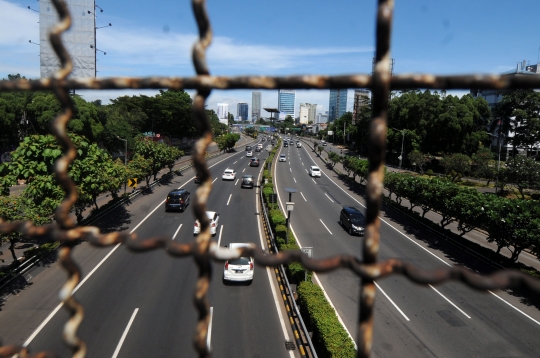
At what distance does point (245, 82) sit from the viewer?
1455 millimetres

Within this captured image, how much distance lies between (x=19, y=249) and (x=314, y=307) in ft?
48.3

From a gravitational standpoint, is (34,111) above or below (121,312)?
above

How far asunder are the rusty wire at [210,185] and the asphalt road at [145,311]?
998 centimetres

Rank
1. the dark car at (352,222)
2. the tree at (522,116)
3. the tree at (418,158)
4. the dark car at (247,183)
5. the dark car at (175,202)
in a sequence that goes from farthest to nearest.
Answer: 1. the tree at (418,158)
2. the tree at (522,116)
3. the dark car at (247,183)
4. the dark car at (175,202)
5. the dark car at (352,222)

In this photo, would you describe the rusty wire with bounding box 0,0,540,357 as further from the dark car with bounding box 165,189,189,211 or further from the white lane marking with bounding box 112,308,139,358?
the dark car with bounding box 165,189,189,211

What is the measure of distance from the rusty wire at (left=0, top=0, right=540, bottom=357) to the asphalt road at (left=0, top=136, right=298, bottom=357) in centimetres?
998

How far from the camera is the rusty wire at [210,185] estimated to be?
1244mm

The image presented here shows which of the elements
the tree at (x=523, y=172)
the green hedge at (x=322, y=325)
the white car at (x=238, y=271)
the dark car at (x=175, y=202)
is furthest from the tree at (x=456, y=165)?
the green hedge at (x=322, y=325)

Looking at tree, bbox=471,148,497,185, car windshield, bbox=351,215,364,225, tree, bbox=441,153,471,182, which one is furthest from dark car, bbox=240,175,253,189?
tree, bbox=471,148,497,185

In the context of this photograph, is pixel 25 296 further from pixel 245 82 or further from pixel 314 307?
pixel 245 82

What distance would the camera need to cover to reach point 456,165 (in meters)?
41.5

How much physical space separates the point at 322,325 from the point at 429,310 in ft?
17.4

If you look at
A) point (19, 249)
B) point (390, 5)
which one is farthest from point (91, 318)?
point (390, 5)

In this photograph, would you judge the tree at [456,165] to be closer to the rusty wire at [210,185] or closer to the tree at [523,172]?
the tree at [523,172]
